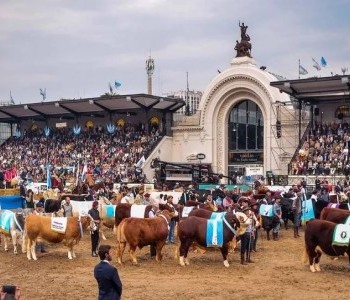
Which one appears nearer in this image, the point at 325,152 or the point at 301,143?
the point at 325,152

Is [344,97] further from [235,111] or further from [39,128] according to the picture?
[39,128]

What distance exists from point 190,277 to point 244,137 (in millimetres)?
30490

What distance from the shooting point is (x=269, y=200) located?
20969 millimetres

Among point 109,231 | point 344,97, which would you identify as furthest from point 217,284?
point 344,97

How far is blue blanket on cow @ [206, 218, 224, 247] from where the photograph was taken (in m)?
15.8

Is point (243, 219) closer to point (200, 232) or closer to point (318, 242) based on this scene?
point (200, 232)

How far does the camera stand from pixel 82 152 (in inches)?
1949

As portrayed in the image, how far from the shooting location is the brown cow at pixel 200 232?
15.9 metres

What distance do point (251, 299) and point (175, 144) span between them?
1348 inches

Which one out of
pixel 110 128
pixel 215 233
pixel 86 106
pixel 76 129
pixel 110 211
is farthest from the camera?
pixel 76 129

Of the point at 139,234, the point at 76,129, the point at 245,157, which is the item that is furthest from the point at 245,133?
the point at 139,234

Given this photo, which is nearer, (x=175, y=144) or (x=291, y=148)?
(x=291, y=148)

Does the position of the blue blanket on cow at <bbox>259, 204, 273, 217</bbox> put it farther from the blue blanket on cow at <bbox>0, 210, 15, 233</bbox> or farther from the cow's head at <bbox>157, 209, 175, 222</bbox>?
the blue blanket on cow at <bbox>0, 210, 15, 233</bbox>

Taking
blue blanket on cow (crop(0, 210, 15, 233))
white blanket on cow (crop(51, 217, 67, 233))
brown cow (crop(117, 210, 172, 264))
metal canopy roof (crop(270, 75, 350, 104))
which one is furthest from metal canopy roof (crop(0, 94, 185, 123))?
brown cow (crop(117, 210, 172, 264))
